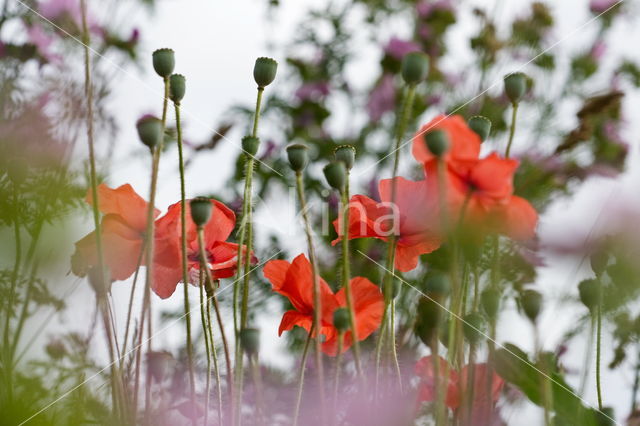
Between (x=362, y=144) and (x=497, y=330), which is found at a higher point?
(x=362, y=144)

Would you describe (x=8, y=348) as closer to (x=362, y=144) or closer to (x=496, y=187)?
(x=496, y=187)

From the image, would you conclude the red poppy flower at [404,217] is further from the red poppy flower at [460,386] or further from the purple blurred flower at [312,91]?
the purple blurred flower at [312,91]

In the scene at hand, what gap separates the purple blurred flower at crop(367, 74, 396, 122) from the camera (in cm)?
114

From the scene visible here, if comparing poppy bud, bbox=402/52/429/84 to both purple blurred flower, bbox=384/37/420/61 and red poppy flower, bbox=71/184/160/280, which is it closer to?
red poppy flower, bbox=71/184/160/280

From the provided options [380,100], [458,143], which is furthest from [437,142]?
[380,100]

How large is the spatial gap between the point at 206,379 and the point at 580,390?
12 centimetres

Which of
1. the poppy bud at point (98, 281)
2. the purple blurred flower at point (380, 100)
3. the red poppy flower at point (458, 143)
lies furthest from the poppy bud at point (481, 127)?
the purple blurred flower at point (380, 100)

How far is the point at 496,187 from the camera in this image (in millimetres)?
214

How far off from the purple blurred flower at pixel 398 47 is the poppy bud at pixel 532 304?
0.97m

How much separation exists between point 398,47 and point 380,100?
0.09 meters

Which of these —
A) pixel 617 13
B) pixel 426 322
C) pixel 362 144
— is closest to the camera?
pixel 426 322

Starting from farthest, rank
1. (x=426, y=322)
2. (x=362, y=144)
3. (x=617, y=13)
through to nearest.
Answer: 1. (x=362, y=144)
2. (x=617, y=13)
3. (x=426, y=322)

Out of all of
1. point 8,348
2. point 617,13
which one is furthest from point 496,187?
point 617,13

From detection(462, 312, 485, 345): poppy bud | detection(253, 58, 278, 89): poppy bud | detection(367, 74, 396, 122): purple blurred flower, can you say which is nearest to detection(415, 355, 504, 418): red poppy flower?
detection(462, 312, 485, 345): poppy bud
